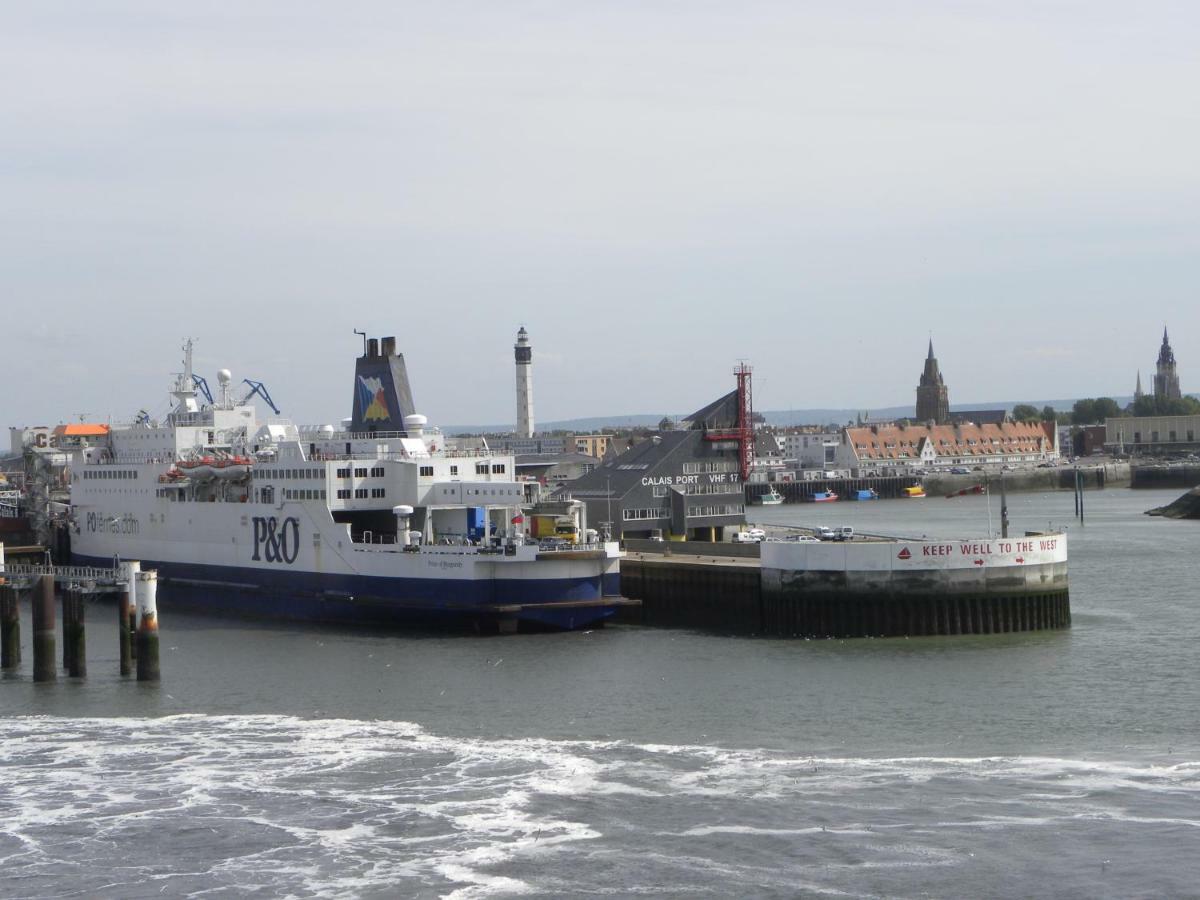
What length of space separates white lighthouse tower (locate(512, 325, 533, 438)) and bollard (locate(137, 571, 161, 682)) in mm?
83577

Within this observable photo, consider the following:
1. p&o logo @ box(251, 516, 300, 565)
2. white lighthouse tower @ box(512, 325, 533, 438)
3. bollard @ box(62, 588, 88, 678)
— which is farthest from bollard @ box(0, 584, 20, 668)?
white lighthouse tower @ box(512, 325, 533, 438)

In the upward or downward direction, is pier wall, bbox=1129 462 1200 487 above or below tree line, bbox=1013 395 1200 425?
below

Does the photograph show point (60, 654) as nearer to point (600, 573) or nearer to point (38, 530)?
point (600, 573)

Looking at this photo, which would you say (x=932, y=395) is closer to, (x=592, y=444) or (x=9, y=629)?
(x=592, y=444)

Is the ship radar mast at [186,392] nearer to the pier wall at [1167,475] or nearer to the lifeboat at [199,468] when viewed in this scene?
the lifeboat at [199,468]

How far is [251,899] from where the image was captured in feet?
57.7

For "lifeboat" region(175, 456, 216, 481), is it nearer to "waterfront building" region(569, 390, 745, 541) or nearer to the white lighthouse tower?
"waterfront building" region(569, 390, 745, 541)

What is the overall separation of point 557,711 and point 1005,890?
1134cm

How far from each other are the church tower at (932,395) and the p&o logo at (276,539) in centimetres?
15240

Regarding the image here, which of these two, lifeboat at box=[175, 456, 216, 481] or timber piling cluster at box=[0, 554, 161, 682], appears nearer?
timber piling cluster at box=[0, 554, 161, 682]

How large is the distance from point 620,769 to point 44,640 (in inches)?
594

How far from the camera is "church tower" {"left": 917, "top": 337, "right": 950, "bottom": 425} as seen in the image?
18838 centimetres

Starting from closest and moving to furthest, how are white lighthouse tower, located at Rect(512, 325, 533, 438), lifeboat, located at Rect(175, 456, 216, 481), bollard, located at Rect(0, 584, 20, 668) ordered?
bollard, located at Rect(0, 584, 20, 668), lifeboat, located at Rect(175, 456, 216, 481), white lighthouse tower, located at Rect(512, 325, 533, 438)

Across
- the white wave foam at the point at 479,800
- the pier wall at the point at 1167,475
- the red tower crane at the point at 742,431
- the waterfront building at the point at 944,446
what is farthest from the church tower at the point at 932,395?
the white wave foam at the point at 479,800
